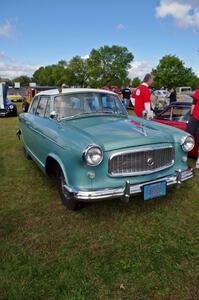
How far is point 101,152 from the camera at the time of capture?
2.93m

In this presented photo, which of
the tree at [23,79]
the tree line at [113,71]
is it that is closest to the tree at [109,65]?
the tree line at [113,71]

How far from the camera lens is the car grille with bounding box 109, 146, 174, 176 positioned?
10.0ft

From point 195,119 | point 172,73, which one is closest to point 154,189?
point 195,119

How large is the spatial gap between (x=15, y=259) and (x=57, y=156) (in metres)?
1.33

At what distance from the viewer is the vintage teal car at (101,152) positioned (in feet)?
9.84

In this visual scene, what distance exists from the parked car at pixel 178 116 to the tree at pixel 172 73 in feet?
180

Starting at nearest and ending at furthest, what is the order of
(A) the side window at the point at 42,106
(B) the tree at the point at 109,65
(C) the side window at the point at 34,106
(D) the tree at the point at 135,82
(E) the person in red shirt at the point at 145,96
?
(A) the side window at the point at 42,106 → (C) the side window at the point at 34,106 → (E) the person in red shirt at the point at 145,96 → (B) the tree at the point at 109,65 → (D) the tree at the point at 135,82

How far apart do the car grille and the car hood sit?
11cm

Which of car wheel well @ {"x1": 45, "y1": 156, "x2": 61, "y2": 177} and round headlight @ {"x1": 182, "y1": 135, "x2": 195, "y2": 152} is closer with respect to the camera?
round headlight @ {"x1": 182, "y1": 135, "x2": 195, "y2": 152}

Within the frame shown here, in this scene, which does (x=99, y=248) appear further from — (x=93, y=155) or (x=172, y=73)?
(x=172, y=73)

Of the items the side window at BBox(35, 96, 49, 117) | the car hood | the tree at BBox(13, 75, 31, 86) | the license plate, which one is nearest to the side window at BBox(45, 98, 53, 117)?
the side window at BBox(35, 96, 49, 117)

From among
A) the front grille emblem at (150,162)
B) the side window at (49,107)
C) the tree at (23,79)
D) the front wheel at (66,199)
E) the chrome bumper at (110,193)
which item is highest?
the tree at (23,79)

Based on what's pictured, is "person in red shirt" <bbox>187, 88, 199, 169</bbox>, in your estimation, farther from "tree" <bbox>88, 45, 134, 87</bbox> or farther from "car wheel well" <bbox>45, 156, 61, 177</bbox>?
"tree" <bbox>88, 45, 134, 87</bbox>

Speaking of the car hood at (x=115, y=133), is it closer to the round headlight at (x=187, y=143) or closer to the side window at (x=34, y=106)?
the round headlight at (x=187, y=143)
